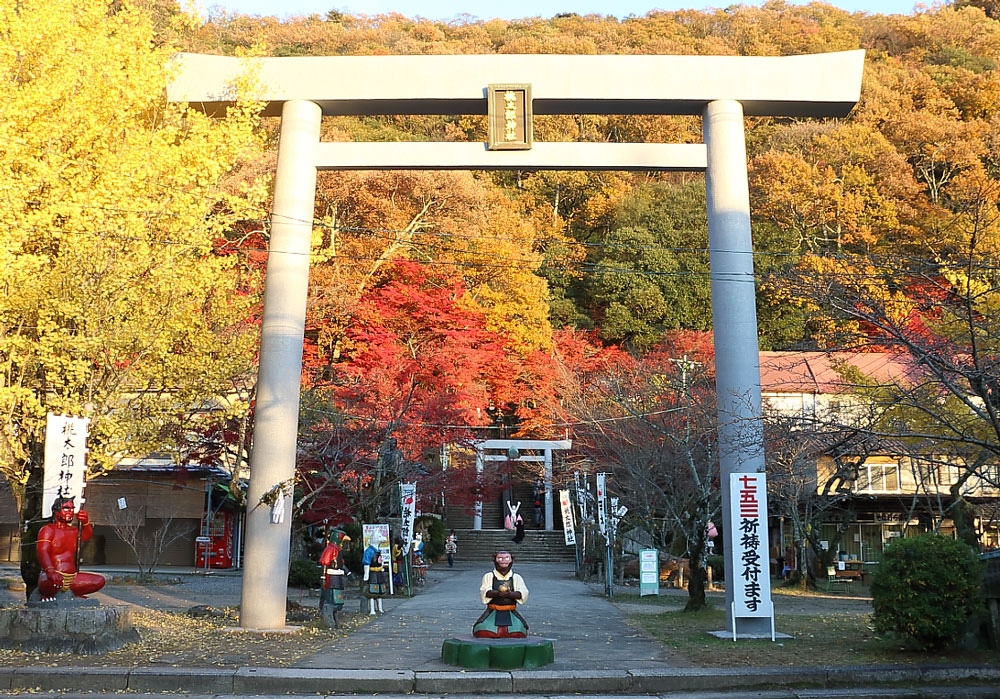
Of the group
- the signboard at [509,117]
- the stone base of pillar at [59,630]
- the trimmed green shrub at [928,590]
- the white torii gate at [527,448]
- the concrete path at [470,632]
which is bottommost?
the concrete path at [470,632]

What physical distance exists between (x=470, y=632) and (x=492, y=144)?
7.71 meters

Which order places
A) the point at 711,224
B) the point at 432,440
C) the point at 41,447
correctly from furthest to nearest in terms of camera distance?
1. the point at 432,440
2. the point at 711,224
3. the point at 41,447

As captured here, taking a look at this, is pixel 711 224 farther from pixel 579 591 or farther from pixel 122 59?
pixel 579 591

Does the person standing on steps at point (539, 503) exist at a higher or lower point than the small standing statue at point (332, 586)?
higher

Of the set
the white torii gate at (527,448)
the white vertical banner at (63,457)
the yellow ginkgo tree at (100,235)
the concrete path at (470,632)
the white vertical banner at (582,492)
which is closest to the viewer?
the concrete path at (470,632)

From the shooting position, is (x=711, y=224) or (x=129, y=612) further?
(x=711, y=224)

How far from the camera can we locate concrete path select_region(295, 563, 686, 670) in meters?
10.5

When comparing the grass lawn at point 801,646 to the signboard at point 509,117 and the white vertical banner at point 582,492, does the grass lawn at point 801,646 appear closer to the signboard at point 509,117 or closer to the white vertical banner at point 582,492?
the signboard at point 509,117

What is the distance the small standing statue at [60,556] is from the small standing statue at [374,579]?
20.7 feet

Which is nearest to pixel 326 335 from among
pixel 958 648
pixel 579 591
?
pixel 579 591

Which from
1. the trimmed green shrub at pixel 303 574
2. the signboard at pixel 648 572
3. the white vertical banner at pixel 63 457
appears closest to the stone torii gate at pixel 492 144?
the white vertical banner at pixel 63 457

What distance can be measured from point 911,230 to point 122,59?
31871 millimetres

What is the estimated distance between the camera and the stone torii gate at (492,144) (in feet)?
42.9

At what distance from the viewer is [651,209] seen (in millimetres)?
43094
